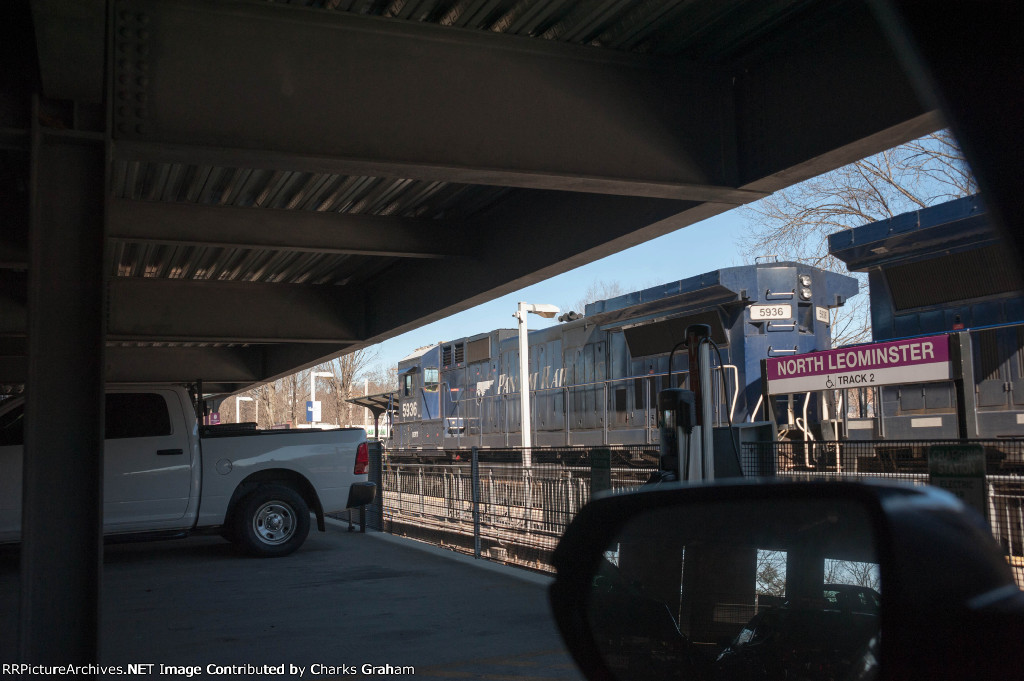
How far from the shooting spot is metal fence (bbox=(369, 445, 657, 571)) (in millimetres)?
8211

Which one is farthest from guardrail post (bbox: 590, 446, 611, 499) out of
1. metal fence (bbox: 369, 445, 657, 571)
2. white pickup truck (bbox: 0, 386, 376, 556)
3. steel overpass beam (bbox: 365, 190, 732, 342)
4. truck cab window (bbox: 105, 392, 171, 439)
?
truck cab window (bbox: 105, 392, 171, 439)

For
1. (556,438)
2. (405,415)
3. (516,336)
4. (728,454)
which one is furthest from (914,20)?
(405,415)

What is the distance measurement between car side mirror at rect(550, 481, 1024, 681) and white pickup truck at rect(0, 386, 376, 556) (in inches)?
373

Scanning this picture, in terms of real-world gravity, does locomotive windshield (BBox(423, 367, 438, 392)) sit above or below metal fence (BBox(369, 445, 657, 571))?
above

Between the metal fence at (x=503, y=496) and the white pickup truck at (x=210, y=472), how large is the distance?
1307 mm

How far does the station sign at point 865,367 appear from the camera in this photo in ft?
33.8

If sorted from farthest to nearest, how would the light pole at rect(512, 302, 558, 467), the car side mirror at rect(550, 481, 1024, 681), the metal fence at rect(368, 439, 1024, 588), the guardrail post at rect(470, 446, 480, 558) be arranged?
the light pole at rect(512, 302, 558, 467) < the guardrail post at rect(470, 446, 480, 558) < the metal fence at rect(368, 439, 1024, 588) < the car side mirror at rect(550, 481, 1024, 681)

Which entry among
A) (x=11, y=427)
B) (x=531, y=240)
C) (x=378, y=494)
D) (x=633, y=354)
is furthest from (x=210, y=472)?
(x=633, y=354)

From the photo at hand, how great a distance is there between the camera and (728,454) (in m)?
6.97

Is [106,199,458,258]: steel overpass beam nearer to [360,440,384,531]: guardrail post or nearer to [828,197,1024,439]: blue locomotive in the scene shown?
[360,440,384,531]: guardrail post

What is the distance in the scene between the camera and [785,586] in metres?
1.51

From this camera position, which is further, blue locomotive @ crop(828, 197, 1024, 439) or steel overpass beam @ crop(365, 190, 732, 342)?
blue locomotive @ crop(828, 197, 1024, 439)

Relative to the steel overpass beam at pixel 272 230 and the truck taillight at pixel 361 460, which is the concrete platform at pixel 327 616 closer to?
the truck taillight at pixel 361 460

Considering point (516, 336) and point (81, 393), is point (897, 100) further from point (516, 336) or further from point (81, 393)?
point (516, 336)
